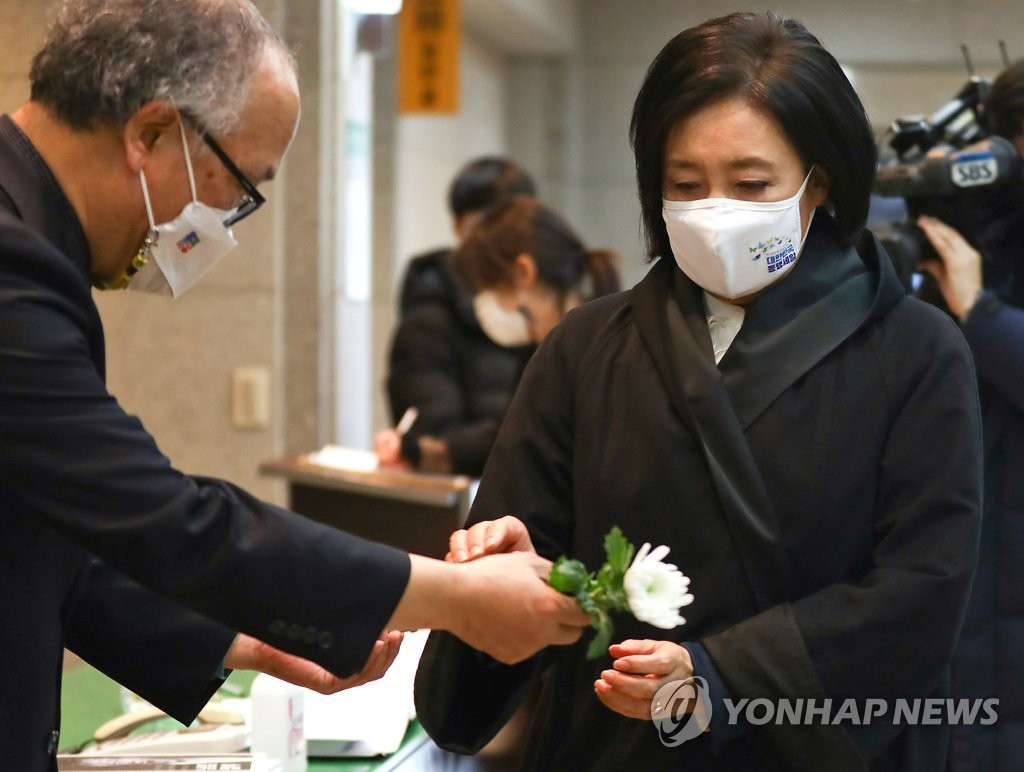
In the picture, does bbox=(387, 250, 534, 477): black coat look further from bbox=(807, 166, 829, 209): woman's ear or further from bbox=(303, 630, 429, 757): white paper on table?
bbox=(807, 166, 829, 209): woman's ear

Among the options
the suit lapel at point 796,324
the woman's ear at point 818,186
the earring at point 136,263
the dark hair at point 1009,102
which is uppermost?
the dark hair at point 1009,102

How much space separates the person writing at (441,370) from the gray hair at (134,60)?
2.25 metres

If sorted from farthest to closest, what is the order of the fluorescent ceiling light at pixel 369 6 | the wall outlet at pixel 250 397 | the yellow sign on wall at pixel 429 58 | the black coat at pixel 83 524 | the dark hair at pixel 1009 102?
1. the yellow sign on wall at pixel 429 58
2. the fluorescent ceiling light at pixel 369 6
3. the wall outlet at pixel 250 397
4. the dark hair at pixel 1009 102
5. the black coat at pixel 83 524

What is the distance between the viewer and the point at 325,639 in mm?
1263

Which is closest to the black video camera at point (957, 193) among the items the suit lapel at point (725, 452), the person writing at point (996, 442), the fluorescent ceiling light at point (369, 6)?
the person writing at point (996, 442)

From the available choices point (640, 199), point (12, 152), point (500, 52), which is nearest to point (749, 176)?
point (640, 199)

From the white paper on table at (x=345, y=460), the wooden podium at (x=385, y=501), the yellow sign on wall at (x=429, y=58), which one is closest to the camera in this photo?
the wooden podium at (x=385, y=501)

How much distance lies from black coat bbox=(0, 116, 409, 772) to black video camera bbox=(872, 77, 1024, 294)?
46.4 inches

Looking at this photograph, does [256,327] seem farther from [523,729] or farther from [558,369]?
[558,369]

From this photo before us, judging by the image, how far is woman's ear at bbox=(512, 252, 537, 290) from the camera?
330 centimetres

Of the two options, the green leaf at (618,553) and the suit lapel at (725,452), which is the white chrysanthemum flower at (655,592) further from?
the suit lapel at (725,452)

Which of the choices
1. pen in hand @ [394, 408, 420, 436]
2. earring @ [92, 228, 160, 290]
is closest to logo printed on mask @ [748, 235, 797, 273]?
earring @ [92, 228, 160, 290]

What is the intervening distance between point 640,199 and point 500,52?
22.9 ft

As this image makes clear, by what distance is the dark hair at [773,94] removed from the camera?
1460 millimetres
